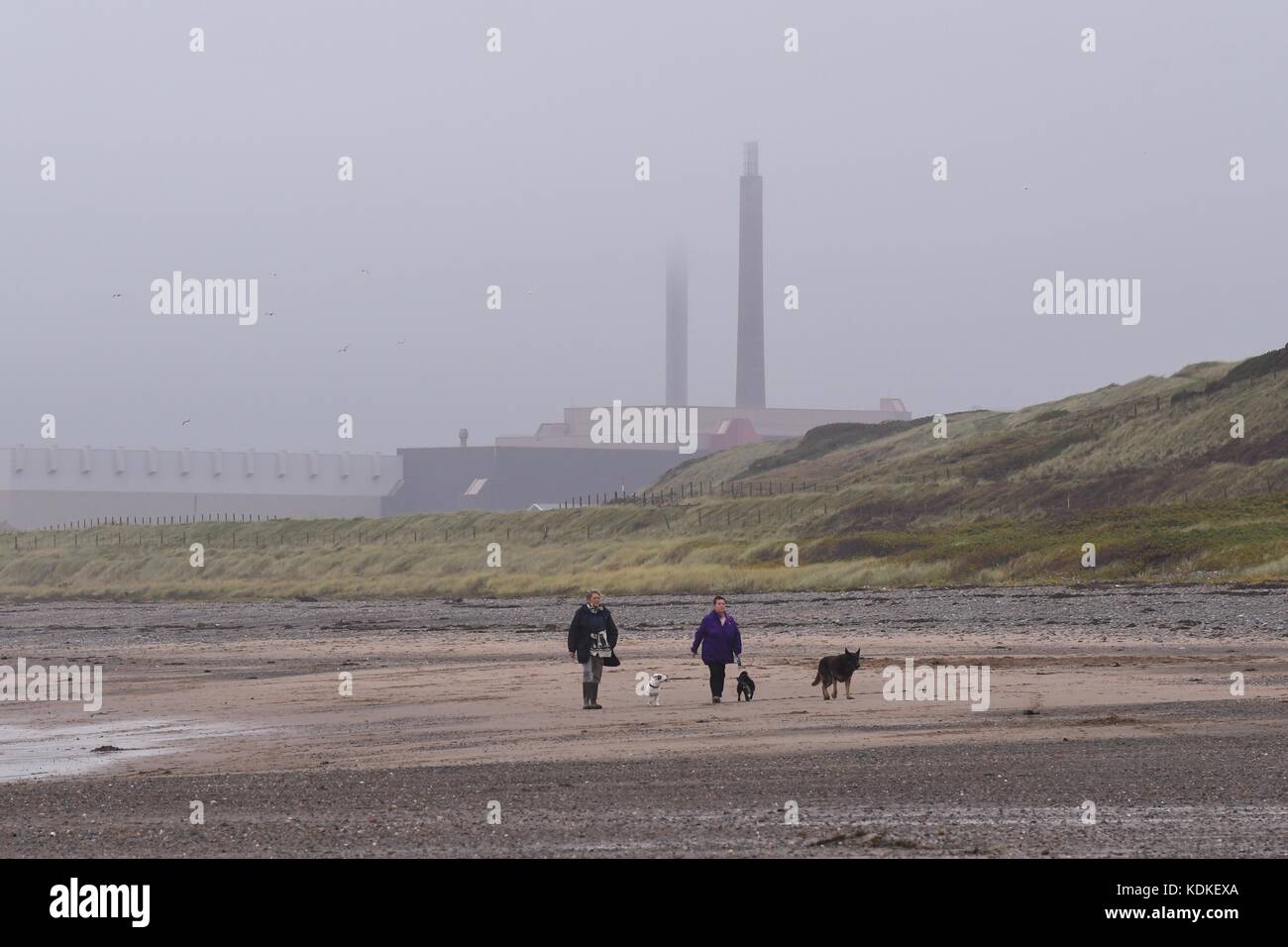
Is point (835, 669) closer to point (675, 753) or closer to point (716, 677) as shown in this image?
point (716, 677)

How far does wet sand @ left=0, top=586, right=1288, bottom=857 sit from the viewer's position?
15.4 meters

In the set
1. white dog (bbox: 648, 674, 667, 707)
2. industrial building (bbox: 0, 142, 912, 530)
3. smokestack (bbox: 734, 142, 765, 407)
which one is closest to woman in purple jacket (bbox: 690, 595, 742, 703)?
white dog (bbox: 648, 674, 667, 707)

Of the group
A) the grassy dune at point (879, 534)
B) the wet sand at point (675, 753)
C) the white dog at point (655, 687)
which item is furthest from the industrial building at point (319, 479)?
the white dog at point (655, 687)

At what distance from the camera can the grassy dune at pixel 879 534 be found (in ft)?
214

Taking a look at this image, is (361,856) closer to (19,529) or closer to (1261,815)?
(1261,815)

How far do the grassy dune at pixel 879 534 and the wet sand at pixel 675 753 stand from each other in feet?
74.3

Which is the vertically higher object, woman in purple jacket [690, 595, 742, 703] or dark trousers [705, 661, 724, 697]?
woman in purple jacket [690, 595, 742, 703]

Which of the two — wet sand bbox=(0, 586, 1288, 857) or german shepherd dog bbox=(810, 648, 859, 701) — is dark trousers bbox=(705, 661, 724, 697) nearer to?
wet sand bbox=(0, 586, 1288, 857)

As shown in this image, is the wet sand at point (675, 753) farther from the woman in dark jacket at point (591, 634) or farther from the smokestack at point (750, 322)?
the smokestack at point (750, 322)

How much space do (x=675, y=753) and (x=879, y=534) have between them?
5758 centimetres

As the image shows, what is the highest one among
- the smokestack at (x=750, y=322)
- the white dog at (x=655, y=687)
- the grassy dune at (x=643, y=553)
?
the smokestack at (x=750, y=322)

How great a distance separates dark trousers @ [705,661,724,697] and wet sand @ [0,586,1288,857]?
0.45 m

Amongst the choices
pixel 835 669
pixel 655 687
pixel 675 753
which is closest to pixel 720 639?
pixel 655 687

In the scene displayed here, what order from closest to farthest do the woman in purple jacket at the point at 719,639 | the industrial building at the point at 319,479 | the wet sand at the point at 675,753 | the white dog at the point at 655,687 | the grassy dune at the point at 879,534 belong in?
the wet sand at the point at 675,753 < the woman in purple jacket at the point at 719,639 < the white dog at the point at 655,687 < the grassy dune at the point at 879,534 < the industrial building at the point at 319,479
